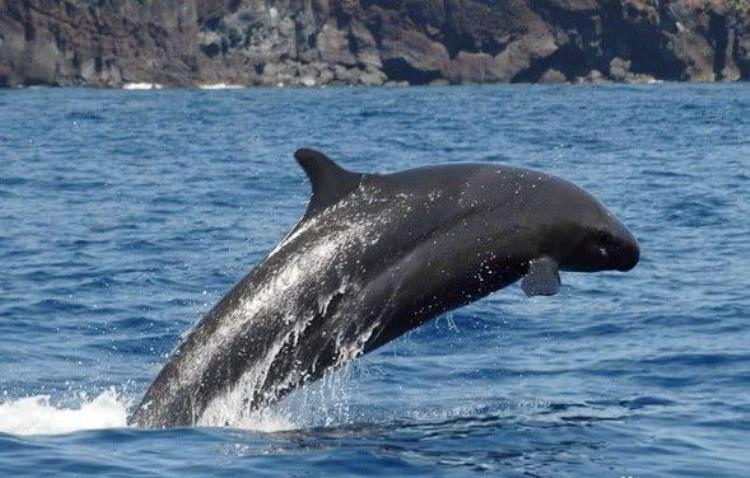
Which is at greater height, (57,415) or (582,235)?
(582,235)

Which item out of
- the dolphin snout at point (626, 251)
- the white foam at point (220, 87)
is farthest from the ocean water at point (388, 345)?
the white foam at point (220, 87)

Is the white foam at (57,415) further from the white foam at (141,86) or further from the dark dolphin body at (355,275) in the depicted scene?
the white foam at (141,86)

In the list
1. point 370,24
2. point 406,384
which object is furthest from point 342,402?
point 370,24

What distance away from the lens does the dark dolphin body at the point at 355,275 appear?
460 inches

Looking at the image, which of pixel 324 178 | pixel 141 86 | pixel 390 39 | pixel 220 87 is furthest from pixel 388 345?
pixel 390 39

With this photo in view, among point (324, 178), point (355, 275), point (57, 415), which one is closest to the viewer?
point (324, 178)

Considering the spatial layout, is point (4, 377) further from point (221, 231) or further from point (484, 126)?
point (484, 126)

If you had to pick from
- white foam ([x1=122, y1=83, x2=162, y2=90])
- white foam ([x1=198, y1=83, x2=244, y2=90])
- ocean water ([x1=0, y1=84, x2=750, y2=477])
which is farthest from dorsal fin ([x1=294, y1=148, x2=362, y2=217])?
white foam ([x1=198, y1=83, x2=244, y2=90])

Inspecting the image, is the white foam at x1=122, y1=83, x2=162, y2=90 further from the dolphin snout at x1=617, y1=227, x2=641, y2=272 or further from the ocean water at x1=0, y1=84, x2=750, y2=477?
the dolphin snout at x1=617, y1=227, x2=641, y2=272

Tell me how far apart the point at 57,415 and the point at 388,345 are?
4665mm

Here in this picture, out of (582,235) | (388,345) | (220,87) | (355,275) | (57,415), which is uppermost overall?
(220,87)

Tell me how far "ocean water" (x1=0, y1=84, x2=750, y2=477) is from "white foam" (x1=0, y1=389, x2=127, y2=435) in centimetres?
3

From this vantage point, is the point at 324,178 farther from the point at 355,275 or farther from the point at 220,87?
the point at 220,87

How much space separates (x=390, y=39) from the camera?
462 feet
